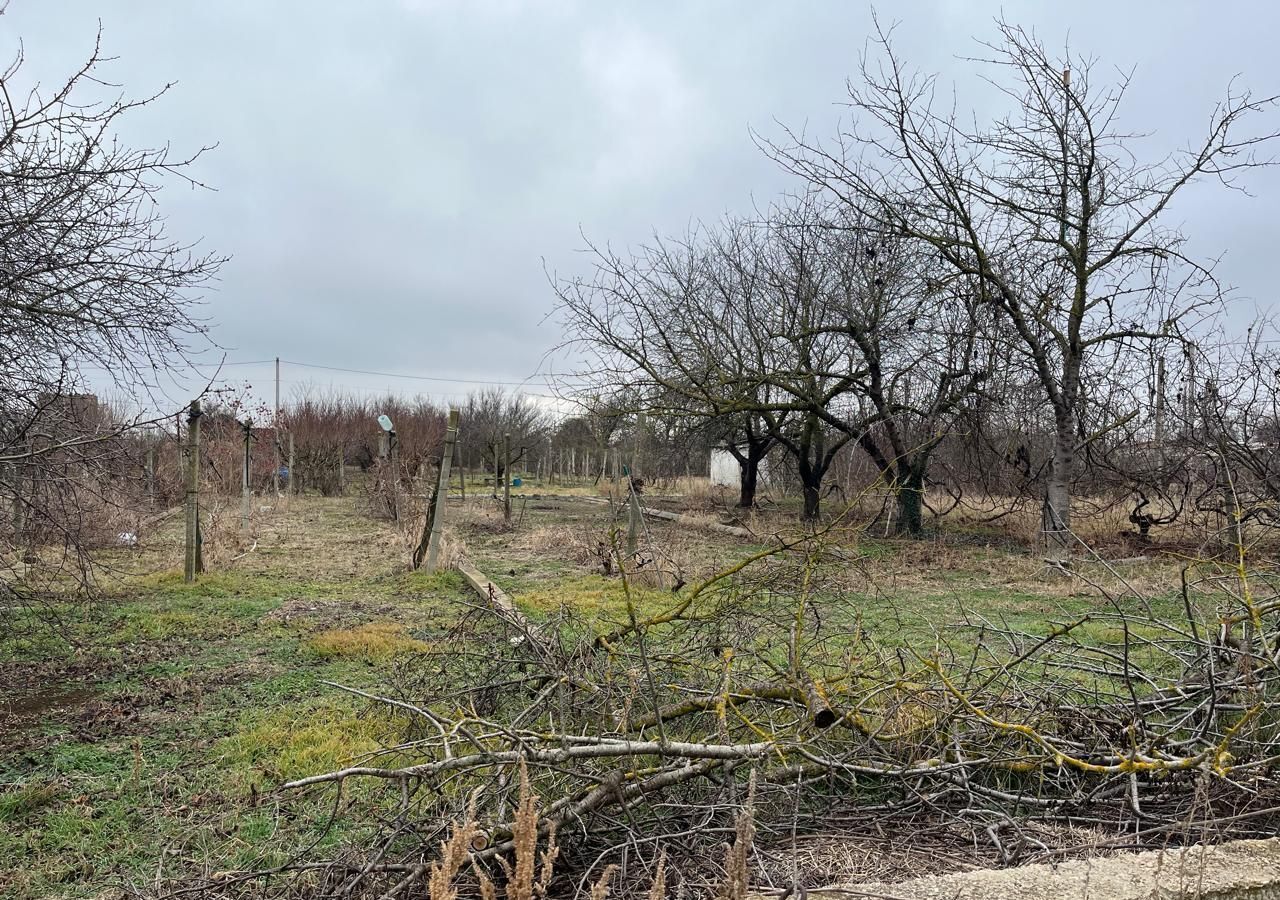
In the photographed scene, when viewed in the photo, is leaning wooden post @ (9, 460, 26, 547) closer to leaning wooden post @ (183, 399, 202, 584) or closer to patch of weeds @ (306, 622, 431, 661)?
patch of weeds @ (306, 622, 431, 661)

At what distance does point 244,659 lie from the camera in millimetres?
5918

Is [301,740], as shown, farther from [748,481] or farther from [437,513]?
[748,481]

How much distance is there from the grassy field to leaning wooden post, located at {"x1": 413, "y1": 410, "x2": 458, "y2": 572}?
388mm

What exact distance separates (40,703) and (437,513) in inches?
213

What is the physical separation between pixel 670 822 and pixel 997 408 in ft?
32.7

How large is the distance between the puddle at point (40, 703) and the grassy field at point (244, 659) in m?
0.02

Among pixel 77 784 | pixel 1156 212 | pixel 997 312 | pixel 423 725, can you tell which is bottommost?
pixel 77 784

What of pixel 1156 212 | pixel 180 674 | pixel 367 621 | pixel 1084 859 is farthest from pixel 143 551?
pixel 1156 212

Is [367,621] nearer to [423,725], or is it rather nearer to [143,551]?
[423,725]

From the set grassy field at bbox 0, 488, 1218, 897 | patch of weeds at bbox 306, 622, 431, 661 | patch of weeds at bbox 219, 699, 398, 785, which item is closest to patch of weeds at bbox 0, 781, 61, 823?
grassy field at bbox 0, 488, 1218, 897

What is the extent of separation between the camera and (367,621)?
24.1 ft

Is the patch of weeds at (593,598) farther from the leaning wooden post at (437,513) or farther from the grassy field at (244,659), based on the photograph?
the leaning wooden post at (437,513)

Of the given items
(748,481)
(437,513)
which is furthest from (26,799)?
(748,481)

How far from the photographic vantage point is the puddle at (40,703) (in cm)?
454
